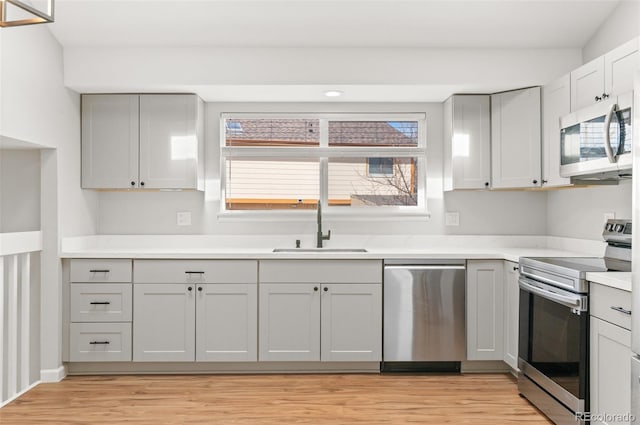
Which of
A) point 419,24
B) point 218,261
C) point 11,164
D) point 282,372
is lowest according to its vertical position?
point 282,372

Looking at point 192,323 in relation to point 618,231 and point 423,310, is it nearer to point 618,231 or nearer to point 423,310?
point 423,310

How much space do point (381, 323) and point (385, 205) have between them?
1113mm

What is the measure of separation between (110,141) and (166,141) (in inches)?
16.8

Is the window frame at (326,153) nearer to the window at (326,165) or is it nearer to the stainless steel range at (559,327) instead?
the window at (326,165)

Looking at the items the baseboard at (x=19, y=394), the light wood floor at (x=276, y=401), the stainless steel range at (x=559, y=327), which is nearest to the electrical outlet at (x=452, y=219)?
the stainless steel range at (x=559, y=327)

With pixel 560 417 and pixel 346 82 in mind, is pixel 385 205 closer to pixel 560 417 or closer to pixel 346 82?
pixel 346 82

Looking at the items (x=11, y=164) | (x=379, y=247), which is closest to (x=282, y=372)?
(x=379, y=247)

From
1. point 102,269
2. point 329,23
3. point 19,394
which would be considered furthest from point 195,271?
point 329,23

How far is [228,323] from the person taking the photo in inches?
140

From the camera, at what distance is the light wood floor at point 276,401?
2.86 metres

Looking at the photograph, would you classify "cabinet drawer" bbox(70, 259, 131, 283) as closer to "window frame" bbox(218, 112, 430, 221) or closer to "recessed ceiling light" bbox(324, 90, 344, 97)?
"window frame" bbox(218, 112, 430, 221)

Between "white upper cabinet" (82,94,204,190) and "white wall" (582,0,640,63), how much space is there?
9.42ft

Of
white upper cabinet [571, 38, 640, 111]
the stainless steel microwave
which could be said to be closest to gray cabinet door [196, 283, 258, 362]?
the stainless steel microwave

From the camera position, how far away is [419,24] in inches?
134
